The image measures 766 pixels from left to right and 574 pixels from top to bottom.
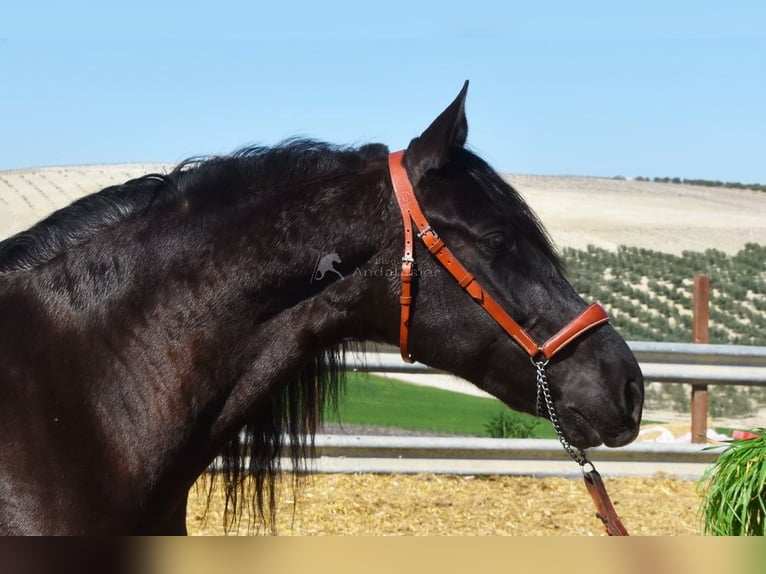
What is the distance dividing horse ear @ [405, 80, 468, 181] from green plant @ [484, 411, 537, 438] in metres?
6.08

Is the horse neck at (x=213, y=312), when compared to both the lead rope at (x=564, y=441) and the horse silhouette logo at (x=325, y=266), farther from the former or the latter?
the lead rope at (x=564, y=441)

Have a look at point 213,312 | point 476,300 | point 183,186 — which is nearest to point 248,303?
point 213,312

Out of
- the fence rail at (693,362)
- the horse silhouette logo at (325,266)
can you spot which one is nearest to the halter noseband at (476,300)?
the horse silhouette logo at (325,266)

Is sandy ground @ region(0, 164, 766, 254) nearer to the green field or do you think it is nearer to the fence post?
the green field

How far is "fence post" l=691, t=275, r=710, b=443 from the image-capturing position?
307 inches

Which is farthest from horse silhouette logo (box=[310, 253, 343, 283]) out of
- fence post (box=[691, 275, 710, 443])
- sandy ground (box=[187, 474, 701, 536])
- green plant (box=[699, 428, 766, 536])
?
fence post (box=[691, 275, 710, 443])

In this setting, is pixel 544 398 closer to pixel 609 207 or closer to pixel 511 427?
pixel 511 427

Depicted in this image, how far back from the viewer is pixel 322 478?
7211 mm

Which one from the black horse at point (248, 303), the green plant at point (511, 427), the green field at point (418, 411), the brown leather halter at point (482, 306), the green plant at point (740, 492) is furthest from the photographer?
the green field at point (418, 411)

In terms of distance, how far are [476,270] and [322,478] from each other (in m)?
4.93

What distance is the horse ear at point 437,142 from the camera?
2668 mm

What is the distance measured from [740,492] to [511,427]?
468 cm

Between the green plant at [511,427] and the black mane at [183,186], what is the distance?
19.6 feet

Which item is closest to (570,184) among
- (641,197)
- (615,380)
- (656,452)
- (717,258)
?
(641,197)
